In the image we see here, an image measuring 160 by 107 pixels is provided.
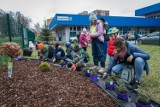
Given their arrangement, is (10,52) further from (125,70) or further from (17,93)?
(125,70)

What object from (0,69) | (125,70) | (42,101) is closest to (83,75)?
(125,70)

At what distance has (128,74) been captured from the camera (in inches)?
137

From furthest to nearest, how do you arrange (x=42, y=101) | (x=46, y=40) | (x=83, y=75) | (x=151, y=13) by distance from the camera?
(x=151, y=13)
(x=46, y=40)
(x=83, y=75)
(x=42, y=101)

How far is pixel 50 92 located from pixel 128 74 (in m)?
1.59

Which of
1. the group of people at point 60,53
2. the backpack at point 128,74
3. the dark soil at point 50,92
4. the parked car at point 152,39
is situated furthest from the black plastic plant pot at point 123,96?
the parked car at point 152,39

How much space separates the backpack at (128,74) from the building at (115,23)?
73.6ft

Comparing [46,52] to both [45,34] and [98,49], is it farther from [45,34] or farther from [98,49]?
[45,34]

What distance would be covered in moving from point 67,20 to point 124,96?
77.9ft

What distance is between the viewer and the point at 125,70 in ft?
11.5

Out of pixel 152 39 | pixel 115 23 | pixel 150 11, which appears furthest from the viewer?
pixel 150 11

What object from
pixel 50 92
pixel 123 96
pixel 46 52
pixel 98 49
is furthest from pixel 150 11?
pixel 50 92

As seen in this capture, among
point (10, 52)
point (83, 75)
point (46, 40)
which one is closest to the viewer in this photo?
point (83, 75)

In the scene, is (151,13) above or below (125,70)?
above

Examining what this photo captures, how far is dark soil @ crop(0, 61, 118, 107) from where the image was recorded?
98.0 inches
